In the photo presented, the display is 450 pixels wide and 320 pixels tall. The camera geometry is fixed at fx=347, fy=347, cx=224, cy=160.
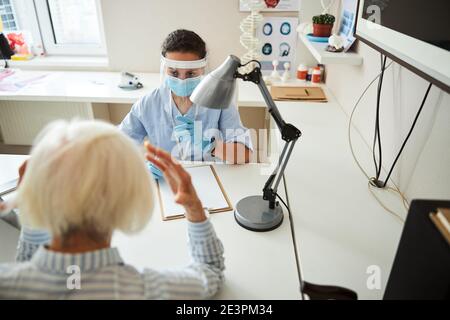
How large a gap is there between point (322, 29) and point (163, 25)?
122 cm

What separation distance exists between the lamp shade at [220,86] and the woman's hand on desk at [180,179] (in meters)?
0.23

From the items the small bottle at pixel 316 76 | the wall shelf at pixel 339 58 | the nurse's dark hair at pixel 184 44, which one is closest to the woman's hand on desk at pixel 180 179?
the nurse's dark hair at pixel 184 44

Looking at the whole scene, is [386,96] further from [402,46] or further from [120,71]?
[120,71]

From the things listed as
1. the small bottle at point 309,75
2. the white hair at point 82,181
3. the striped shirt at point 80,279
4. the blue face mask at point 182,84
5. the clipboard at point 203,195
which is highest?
the white hair at point 82,181

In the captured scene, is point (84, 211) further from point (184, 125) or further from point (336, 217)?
point (184, 125)

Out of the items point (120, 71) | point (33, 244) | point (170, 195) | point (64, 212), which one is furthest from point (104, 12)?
point (64, 212)

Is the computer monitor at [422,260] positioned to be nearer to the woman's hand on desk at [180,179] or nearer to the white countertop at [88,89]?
the woman's hand on desk at [180,179]

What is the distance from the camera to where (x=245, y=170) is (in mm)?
1444

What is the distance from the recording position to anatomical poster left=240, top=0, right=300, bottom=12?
2529mm

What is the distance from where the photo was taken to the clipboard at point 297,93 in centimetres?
221

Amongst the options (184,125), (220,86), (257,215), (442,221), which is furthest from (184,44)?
(442,221)

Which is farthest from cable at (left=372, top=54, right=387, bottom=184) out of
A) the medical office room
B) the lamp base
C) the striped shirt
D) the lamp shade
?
the striped shirt

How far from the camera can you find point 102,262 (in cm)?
64

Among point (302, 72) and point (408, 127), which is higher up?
point (408, 127)
